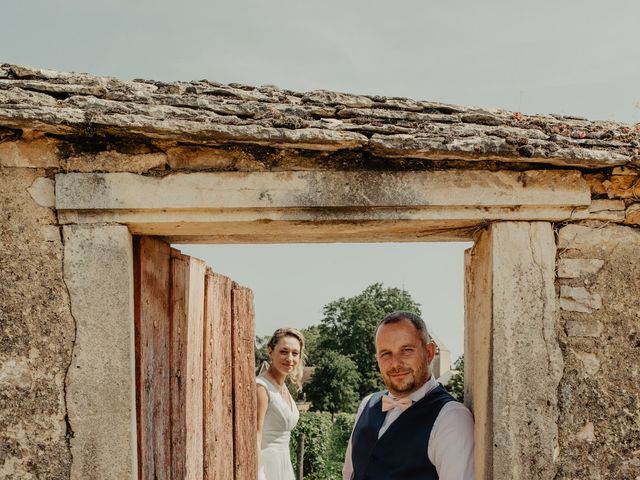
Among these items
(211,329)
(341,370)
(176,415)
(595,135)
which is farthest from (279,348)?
(341,370)

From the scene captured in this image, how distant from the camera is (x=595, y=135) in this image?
11.3 feet

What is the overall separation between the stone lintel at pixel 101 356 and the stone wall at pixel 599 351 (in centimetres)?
177

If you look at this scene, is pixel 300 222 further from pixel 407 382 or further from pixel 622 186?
pixel 622 186

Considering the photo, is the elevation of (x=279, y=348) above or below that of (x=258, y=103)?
below

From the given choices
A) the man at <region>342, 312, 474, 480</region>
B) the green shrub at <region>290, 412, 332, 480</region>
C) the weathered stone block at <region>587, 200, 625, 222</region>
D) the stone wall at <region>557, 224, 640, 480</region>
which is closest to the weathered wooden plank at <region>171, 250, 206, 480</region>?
the man at <region>342, 312, 474, 480</region>

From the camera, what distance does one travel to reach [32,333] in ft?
10.1

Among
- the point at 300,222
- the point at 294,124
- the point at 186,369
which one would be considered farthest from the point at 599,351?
the point at 186,369

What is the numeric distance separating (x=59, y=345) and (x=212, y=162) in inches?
37.6

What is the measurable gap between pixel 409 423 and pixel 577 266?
102cm

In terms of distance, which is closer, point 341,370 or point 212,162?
point 212,162

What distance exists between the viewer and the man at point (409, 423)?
11.1 feet

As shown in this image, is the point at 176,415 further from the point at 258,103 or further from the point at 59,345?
the point at 258,103

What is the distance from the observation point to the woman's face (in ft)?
17.7

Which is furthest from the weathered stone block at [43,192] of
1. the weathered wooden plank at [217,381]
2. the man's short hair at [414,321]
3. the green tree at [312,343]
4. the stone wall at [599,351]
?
the green tree at [312,343]
